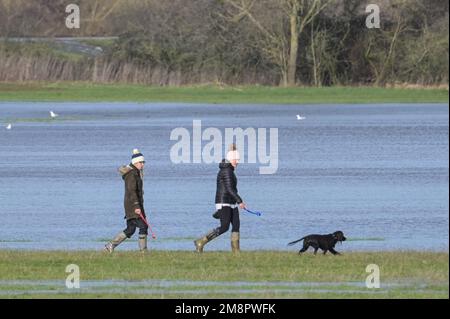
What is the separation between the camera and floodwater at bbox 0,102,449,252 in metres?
22.7

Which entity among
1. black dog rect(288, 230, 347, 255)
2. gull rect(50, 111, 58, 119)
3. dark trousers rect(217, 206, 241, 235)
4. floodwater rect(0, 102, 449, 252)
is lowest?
floodwater rect(0, 102, 449, 252)

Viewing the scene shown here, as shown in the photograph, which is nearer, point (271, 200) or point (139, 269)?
point (139, 269)

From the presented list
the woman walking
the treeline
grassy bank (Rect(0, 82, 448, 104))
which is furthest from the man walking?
the treeline

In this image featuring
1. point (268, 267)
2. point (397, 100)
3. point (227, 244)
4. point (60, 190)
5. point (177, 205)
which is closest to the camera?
point (268, 267)

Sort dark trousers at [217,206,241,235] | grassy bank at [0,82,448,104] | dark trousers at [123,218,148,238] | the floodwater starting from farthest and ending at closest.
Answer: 1. grassy bank at [0,82,448,104]
2. the floodwater
3. dark trousers at [123,218,148,238]
4. dark trousers at [217,206,241,235]

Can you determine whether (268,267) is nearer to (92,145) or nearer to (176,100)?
(92,145)

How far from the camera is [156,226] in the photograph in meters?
23.6

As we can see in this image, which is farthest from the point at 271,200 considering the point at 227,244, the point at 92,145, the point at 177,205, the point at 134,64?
the point at 134,64

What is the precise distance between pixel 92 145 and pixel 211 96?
18148 millimetres

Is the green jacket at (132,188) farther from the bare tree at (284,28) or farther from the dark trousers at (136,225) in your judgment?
the bare tree at (284,28)

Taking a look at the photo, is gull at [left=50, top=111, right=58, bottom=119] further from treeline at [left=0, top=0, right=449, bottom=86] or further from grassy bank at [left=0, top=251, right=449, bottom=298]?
grassy bank at [left=0, top=251, right=449, bottom=298]

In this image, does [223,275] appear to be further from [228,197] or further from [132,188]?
[132,188]

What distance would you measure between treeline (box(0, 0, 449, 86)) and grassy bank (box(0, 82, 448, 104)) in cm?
141

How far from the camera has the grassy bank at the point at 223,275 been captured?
1491 centimetres
